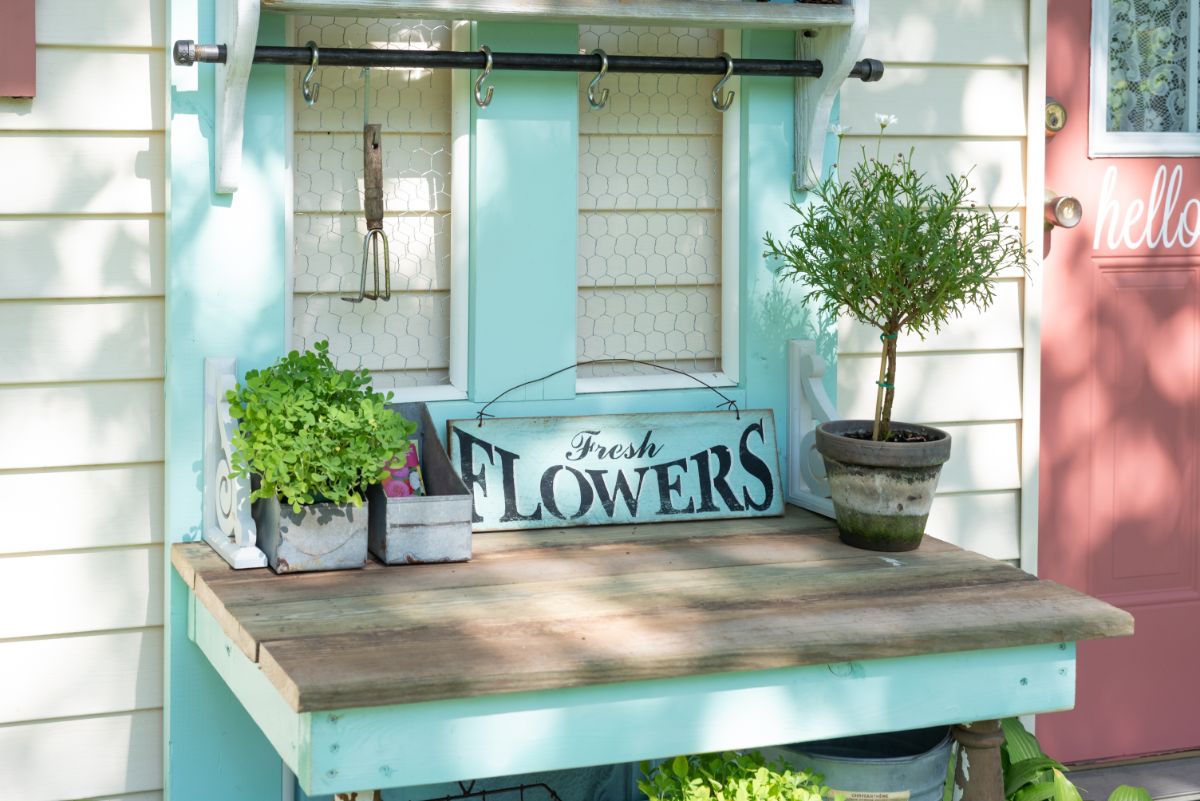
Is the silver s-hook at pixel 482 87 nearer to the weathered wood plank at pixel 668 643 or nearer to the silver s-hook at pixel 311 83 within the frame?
the silver s-hook at pixel 311 83

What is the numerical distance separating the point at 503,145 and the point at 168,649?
1.03 m

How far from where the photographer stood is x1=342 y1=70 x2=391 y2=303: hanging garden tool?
247 centimetres

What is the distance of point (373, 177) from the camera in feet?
→ 8.12

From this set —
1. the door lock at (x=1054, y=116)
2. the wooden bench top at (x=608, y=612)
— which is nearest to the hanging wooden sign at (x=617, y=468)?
the wooden bench top at (x=608, y=612)

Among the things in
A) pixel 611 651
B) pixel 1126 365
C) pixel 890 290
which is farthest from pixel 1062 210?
pixel 611 651

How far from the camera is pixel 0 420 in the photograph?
2.48m

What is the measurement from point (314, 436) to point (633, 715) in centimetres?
64

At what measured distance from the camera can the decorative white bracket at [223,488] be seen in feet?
7.61

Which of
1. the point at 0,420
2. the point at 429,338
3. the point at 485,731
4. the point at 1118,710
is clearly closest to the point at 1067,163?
the point at 1118,710

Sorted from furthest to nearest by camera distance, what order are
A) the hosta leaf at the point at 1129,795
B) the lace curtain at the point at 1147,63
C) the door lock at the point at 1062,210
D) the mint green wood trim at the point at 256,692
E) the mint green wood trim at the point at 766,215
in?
the lace curtain at the point at 1147,63 < the door lock at the point at 1062,210 < the hosta leaf at the point at 1129,795 < the mint green wood trim at the point at 766,215 < the mint green wood trim at the point at 256,692

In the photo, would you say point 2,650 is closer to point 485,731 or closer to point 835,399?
point 485,731

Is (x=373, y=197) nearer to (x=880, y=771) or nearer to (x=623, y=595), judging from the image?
(x=623, y=595)

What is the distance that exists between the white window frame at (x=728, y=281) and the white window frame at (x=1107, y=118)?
90 cm

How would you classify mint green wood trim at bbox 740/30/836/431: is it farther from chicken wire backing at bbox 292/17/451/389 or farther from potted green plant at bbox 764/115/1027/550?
chicken wire backing at bbox 292/17/451/389
